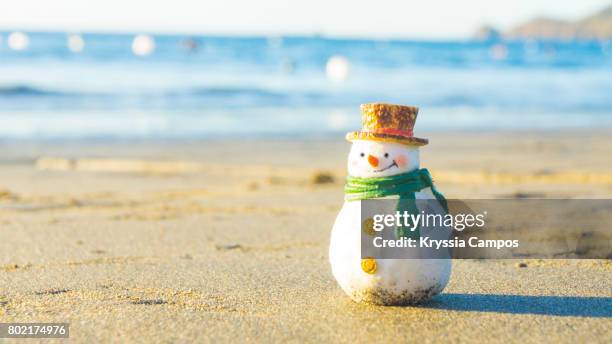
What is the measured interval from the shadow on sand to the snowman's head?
51 centimetres

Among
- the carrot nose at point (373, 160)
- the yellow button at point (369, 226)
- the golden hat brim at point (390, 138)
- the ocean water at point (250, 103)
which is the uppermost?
the golden hat brim at point (390, 138)

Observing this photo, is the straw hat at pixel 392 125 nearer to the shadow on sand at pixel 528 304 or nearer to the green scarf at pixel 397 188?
the green scarf at pixel 397 188

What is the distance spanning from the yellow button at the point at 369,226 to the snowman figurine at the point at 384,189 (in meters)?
0.02

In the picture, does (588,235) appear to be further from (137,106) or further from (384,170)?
(137,106)

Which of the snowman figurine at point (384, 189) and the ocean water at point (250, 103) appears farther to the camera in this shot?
the ocean water at point (250, 103)

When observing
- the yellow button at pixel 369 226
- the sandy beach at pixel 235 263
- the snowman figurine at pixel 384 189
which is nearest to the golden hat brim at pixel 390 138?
the snowman figurine at pixel 384 189

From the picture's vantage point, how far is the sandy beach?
8.75 feet

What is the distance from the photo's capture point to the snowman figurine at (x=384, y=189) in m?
2.64

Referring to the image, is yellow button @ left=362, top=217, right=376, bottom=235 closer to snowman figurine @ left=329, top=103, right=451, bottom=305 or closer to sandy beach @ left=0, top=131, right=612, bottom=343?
snowman figurine @ left=329, top=103, right=451, bottom=305

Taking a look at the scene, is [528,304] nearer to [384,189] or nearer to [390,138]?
[384,189]

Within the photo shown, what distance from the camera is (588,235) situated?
4082 millimetres

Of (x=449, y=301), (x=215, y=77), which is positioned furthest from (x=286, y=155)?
(x=215, y=77)

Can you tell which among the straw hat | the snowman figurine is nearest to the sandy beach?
the snowman figurine

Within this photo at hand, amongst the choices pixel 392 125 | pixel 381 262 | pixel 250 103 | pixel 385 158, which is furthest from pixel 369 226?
pixel 250 103
